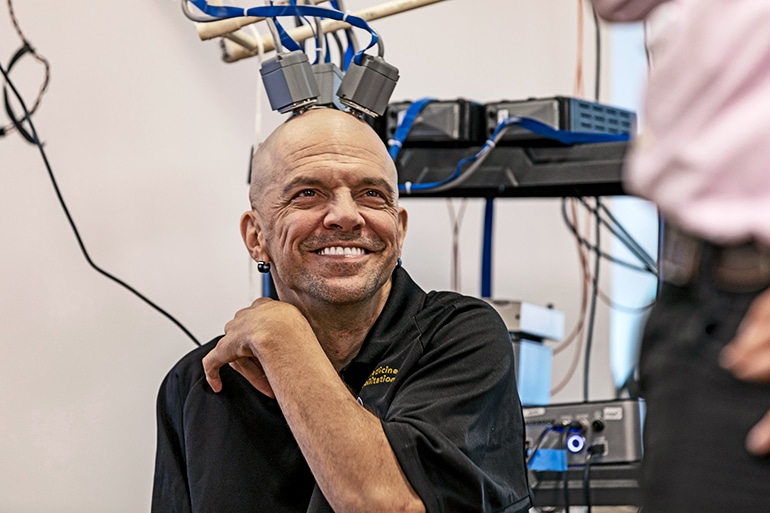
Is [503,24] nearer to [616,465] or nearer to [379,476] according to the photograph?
[616,465]

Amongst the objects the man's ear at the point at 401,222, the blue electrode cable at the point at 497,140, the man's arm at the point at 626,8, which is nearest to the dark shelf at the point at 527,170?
the blue electrode cable at the point at 497,140

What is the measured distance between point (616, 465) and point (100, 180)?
1179mm

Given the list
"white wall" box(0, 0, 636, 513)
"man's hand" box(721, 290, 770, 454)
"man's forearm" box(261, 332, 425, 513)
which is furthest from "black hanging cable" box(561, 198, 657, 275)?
"man's hand" box(721, 290, 770, 454)

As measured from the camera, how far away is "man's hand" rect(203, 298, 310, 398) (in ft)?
4.91

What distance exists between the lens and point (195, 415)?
163 cm

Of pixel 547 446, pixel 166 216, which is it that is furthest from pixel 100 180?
pixel 547 446

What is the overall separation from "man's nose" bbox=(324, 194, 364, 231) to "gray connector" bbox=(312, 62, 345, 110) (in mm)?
175

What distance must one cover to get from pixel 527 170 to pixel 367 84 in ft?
1.65

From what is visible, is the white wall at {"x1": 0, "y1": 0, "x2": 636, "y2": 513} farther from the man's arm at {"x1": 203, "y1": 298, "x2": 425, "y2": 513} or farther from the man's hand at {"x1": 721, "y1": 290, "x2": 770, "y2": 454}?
the man's hand at {"x1": 721, "y1": 290, "x2": 770, "y2": 454}

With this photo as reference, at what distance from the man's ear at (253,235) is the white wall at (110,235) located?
1.61ft

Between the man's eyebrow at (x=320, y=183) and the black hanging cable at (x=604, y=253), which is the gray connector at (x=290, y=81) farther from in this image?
the black hanging cable at (x=604, y=253)

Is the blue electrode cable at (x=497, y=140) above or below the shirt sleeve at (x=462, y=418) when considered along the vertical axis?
above

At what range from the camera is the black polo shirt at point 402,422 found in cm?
134

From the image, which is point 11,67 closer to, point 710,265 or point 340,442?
point 340,442
